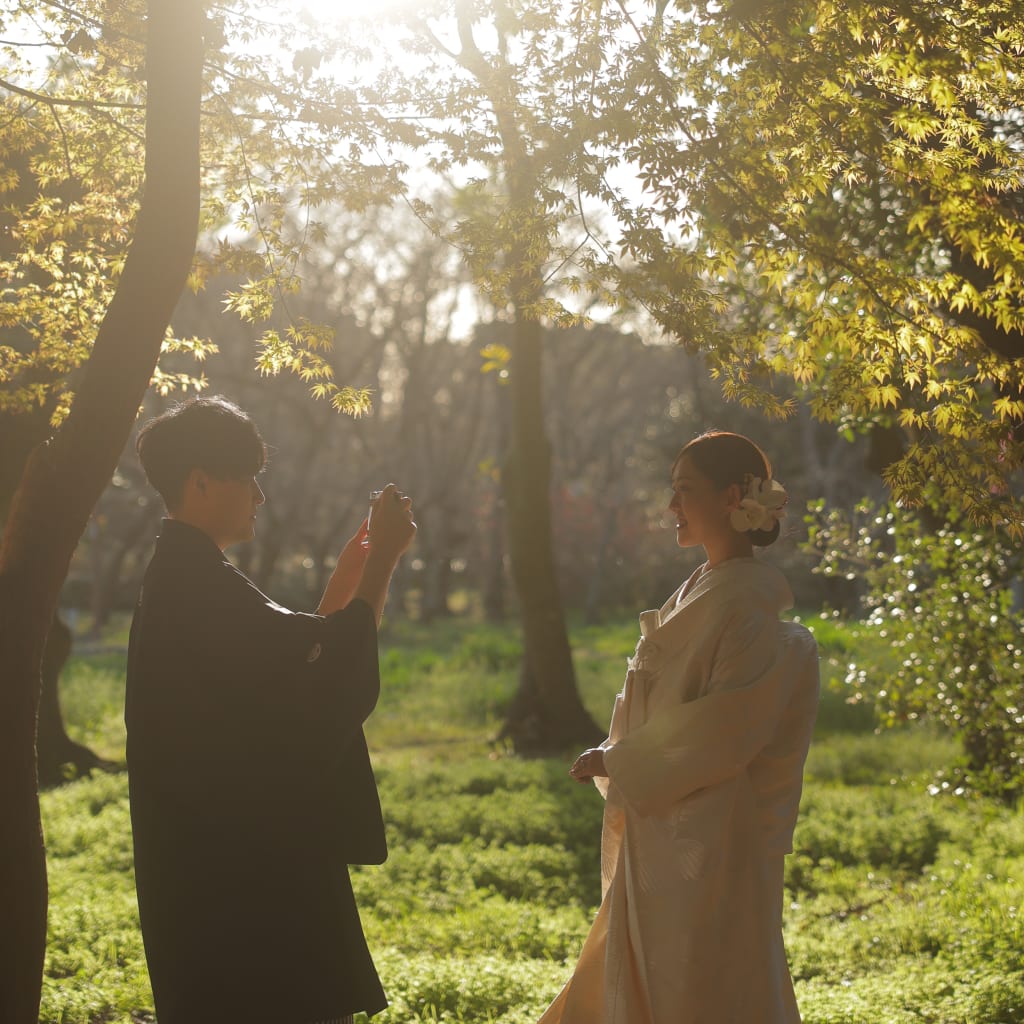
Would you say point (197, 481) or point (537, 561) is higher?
point (197, 481)

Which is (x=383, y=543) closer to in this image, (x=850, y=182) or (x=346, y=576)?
(x=346, y=576)

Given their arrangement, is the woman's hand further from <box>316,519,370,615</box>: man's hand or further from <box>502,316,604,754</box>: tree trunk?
<box>502,316,604,754</box>: tree trunk

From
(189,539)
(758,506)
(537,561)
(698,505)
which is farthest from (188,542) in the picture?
(537,561)

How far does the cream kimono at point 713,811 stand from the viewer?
10.1ft

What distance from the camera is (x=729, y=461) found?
10.8 ft

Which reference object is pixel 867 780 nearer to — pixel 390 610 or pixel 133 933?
pixel 133 933

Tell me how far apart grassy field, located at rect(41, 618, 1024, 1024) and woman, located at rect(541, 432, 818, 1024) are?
1.91 m

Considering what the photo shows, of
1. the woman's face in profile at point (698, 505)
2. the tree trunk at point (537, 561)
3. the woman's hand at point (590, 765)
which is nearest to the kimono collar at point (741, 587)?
the woman's face in profile at point (698, 505)

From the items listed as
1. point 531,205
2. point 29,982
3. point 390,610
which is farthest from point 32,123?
point 390,610

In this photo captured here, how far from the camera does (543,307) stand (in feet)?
15.9

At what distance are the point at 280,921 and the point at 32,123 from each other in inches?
175

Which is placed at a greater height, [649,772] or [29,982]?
[649,772]

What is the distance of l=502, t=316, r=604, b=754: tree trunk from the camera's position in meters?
13.4

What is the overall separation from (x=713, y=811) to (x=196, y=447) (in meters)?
1.67
